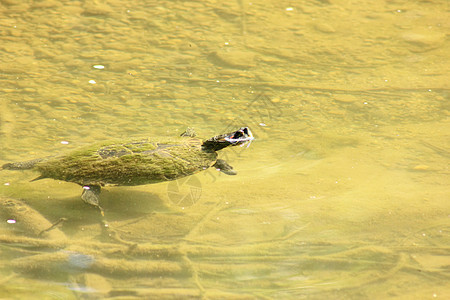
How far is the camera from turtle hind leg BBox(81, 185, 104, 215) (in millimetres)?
3238

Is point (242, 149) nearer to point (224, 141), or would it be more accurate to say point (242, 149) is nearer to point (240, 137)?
point (240, 137)

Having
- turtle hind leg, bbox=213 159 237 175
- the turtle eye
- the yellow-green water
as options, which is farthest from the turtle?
the turtle eye

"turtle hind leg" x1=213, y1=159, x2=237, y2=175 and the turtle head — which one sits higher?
the turtle head

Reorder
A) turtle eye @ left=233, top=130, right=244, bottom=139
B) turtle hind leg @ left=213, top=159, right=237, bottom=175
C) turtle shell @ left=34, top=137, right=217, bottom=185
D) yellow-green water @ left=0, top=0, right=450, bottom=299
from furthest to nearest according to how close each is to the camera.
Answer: turtle eye @ left=233, top=130, right=244, bottom=139, turtle hind leg @ left=213, top=159, right=237, bottom=175, turtle shell @ left=34, top=137, right=217, bottom=185, yellow-green water @ left=0, top=0, right=450, bottom=299

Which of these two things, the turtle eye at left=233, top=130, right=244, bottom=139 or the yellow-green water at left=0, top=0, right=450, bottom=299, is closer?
the yellow-green water at left=0, top=0, right=450, bottom=299

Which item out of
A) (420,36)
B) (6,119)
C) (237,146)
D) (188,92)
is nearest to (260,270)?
(237,146)

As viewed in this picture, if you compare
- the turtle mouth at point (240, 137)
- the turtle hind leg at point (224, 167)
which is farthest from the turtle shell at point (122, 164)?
the turtle mouth at point (240, 137)

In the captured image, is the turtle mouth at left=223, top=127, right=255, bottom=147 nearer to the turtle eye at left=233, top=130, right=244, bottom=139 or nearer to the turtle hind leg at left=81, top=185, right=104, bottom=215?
the turtle eye at left=233, top=130, right=244, bottom=139

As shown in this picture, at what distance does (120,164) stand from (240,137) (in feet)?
3.56

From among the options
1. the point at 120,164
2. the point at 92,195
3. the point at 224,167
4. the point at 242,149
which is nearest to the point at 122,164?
the point at 120,164

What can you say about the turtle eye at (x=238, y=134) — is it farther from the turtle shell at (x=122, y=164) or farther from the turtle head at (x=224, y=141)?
the turtle shell at (x=122, y=164)

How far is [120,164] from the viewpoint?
3.27 metres

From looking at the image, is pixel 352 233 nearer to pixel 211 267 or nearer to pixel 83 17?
pixel 211 267

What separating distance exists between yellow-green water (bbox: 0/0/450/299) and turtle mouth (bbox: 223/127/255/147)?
0.37 feet
